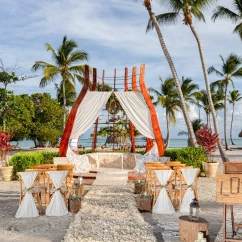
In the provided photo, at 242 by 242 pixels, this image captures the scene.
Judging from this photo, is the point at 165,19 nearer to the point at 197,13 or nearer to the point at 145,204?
the point at 197,13

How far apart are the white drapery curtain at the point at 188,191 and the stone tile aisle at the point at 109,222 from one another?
91cm

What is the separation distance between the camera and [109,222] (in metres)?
6.06

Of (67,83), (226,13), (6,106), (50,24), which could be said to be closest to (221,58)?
(226,13)

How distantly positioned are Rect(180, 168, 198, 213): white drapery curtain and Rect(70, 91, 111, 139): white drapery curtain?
581 centimetres

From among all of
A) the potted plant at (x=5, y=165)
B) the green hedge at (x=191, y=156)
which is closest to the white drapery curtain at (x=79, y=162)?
the potted plant at (x=5, y=165)

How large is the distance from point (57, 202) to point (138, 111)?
621 cm

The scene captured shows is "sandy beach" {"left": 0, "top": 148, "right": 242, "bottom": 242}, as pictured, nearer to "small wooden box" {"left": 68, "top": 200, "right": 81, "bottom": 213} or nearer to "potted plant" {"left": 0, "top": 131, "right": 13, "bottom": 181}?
"small wooden box" {"left": 68, "top": 200, "right": 81, "bottom": 213}

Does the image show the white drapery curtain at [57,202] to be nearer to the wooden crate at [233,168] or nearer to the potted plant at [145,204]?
the potted plant at [145,204]

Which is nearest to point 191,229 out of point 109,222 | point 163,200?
point 109,222

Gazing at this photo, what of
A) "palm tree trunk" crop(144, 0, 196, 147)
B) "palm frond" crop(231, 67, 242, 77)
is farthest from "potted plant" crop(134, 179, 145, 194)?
"palm frond" crop(231, 67, 242, 77)

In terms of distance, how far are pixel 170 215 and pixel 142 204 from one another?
589 mm

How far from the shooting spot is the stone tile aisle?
5164 millimetres

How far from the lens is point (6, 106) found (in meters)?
23.3

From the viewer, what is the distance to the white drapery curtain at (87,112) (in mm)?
12430
